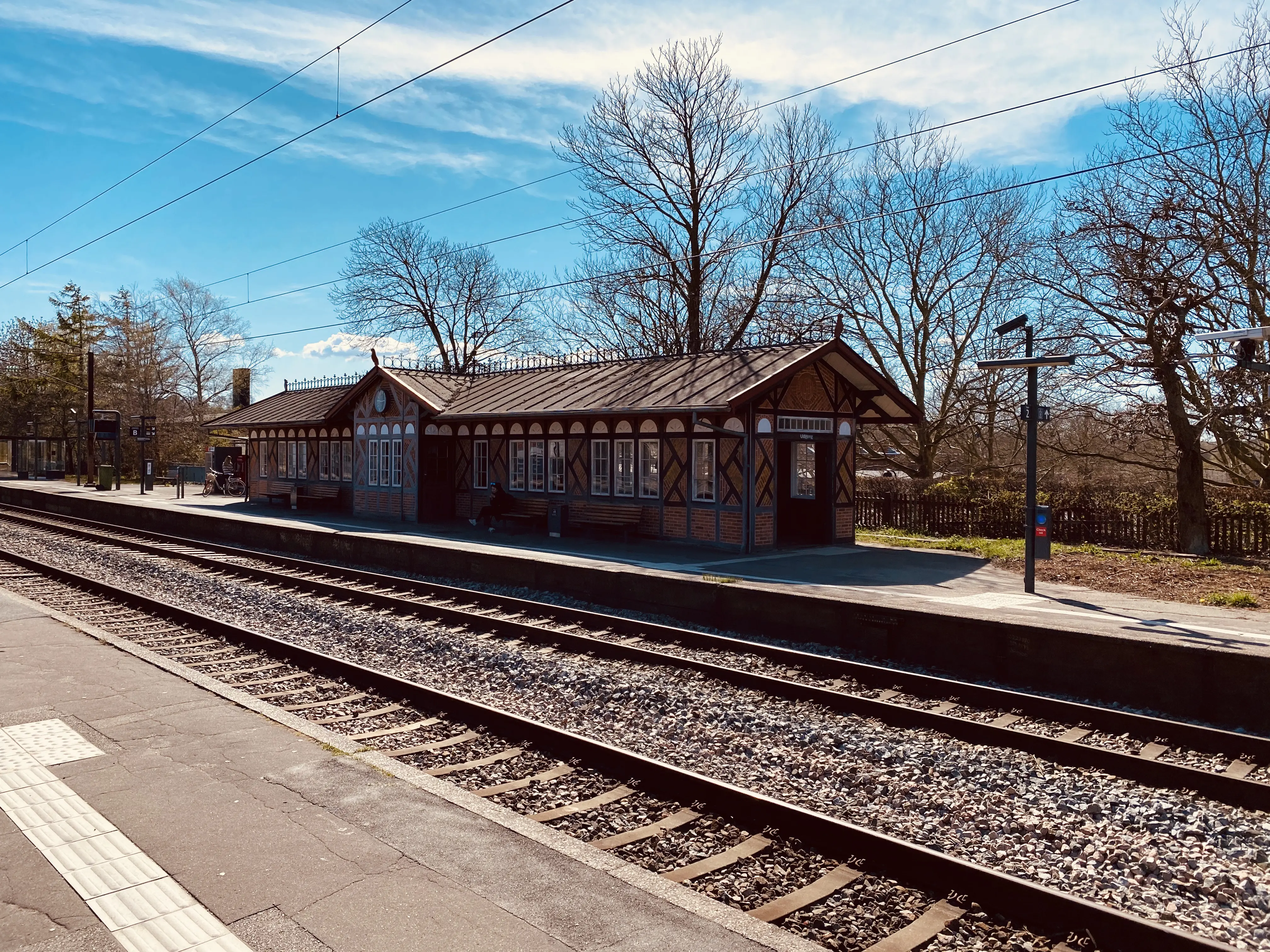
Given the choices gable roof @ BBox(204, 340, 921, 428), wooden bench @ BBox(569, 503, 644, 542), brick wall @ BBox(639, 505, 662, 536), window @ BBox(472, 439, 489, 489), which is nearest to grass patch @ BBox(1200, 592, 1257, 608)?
gable roof @ BBox(204, 340, 921, 428)

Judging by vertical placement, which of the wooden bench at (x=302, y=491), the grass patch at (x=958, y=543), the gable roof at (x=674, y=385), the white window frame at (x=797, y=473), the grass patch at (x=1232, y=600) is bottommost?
the grass patch at (x=1232, y=600)

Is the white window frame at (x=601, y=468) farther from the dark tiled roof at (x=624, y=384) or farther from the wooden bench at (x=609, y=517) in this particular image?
the dark tiled roof at (x=624, y=384)

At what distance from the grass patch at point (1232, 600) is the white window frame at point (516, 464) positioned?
15528 millimetres

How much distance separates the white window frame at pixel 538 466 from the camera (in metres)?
23.1

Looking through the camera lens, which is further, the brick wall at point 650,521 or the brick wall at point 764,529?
the brick wall at point 650,521

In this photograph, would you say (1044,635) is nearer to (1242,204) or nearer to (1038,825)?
(1038,825)

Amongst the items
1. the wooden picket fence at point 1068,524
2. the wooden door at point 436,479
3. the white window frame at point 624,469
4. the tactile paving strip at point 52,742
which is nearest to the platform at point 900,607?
the white window frame at point 624,469

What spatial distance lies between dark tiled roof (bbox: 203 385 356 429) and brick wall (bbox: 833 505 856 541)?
1671 cm

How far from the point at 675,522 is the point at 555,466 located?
4.28 metres

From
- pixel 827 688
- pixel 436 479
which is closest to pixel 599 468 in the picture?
pixel 436 479

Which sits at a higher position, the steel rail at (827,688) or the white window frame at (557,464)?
the white window frame at (557,464)

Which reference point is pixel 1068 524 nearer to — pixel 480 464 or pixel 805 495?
pixel 805 495

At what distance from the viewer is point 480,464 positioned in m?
25.4

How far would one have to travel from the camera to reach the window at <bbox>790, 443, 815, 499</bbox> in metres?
20.9
